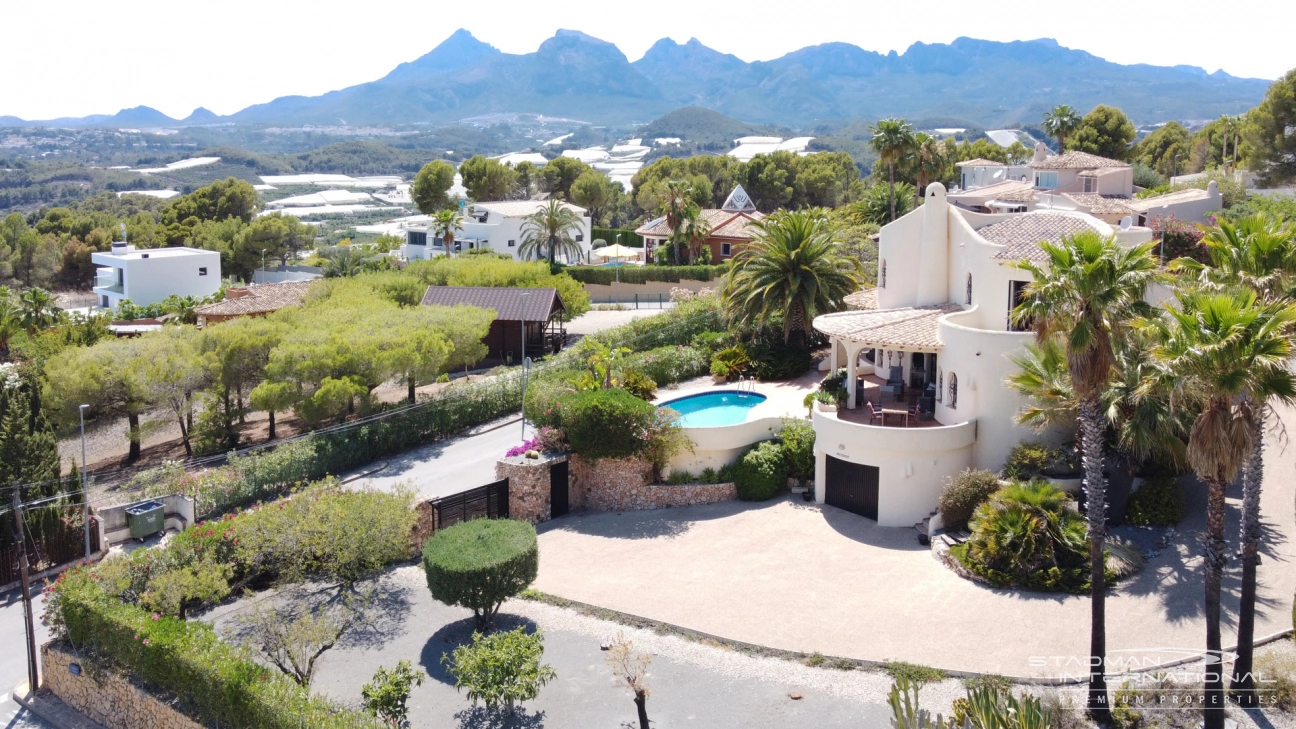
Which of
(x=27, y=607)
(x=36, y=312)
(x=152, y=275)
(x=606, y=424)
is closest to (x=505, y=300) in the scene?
(x=606, y=424)

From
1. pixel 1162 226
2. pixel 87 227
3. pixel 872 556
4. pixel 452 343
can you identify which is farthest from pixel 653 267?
pixel 87 227

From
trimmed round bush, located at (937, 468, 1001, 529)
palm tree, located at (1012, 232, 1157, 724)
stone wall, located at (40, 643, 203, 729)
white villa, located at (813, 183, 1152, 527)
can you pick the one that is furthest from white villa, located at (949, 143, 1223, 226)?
stone wall, located at (40, 643, 203, 729)

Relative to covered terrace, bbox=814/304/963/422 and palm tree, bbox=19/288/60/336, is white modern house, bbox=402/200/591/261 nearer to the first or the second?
palm tree, bbox=19/288/60/336

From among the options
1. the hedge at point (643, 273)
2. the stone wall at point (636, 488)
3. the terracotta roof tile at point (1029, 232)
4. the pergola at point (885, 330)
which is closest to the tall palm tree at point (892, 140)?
the hedge at point (643, 273)

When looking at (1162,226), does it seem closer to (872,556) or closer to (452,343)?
(872,556)

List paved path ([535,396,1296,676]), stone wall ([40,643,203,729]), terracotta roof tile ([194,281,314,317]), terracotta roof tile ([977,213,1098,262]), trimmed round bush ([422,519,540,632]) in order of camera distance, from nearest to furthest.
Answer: stone wall ([40,643,203,729]), paved path ([535,396,1296,676]), trimmed round bush ([422,519,540,632]), terracotta roof tile ([977,213,1098,262]), terracotta roof tile ([194,281,314,317])

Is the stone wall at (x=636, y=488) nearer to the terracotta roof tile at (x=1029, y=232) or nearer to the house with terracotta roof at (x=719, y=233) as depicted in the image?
the terracotta roof tile at (x=1029, y=232)
